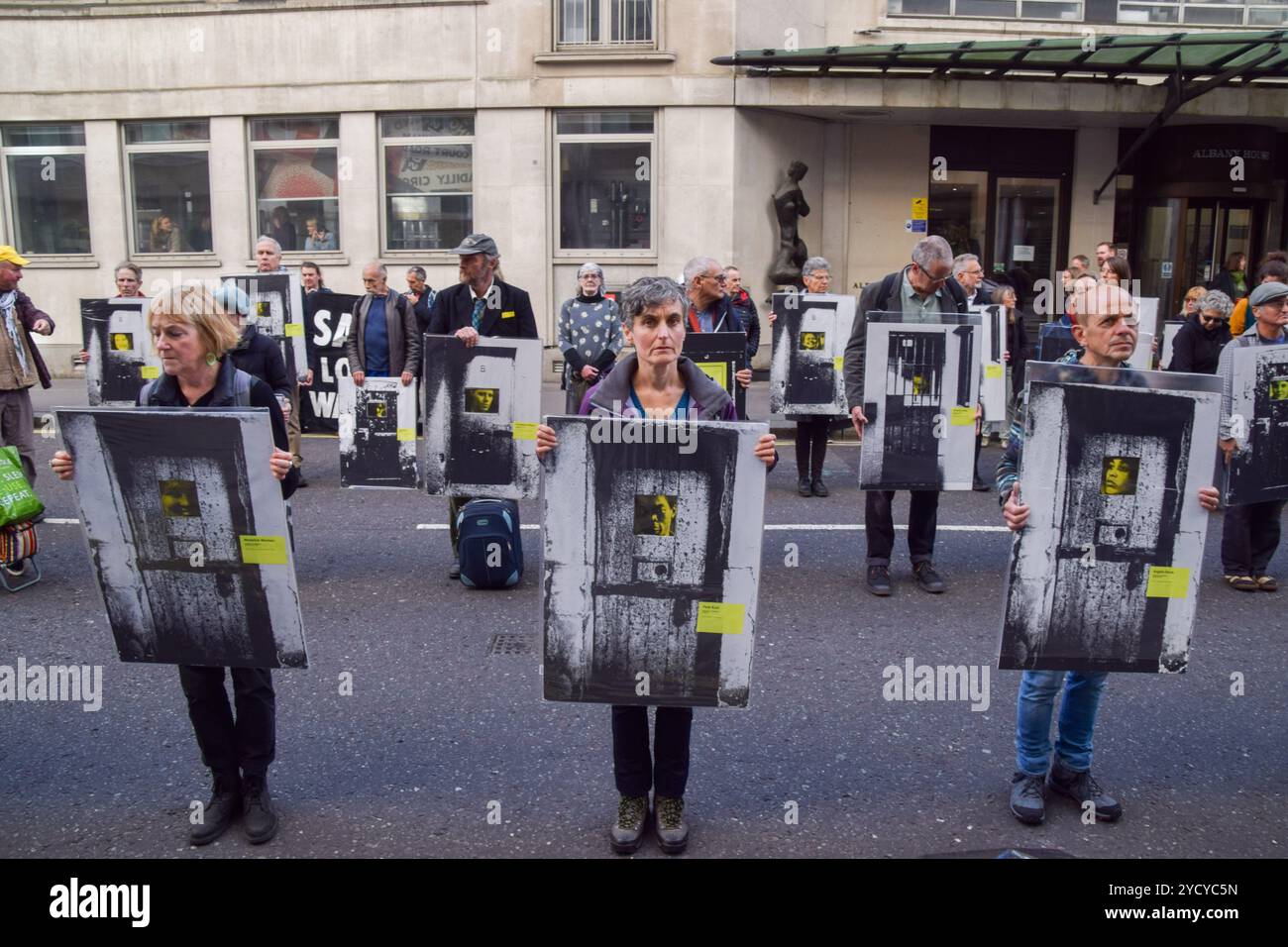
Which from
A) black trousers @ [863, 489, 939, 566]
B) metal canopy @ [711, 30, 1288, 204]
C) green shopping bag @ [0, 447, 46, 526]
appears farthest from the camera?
metal canopy @ [711, 30, 1288, 204]

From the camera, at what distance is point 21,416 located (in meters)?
8.70

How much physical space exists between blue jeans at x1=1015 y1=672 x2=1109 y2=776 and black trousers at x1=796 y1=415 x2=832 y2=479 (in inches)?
231

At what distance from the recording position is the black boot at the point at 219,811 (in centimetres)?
401

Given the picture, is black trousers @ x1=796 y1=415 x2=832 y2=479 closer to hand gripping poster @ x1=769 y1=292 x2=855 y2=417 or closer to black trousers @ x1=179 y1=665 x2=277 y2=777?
hand gripping poster @ x1=769 y1=292 x2=855 y2=417

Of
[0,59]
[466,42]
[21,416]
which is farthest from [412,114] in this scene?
[21,416]

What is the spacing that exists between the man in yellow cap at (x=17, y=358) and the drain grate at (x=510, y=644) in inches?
174

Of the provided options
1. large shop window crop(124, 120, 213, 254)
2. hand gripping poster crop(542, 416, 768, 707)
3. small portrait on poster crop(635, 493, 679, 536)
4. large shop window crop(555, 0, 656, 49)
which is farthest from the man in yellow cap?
large shop window crop(124, 120, 213, 254)

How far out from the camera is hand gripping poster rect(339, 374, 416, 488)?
920 centimetres

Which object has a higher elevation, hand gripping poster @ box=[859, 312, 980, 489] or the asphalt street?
hand gripping poster @ box=[859, 312, 980, 489]

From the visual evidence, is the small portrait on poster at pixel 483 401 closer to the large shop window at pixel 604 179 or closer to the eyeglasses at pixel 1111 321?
the eyeglasses at pixel 1111 321

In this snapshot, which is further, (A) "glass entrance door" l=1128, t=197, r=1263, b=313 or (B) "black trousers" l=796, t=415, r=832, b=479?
(A) "glass entrance door" l=1128, t=197, r=1263, b=313

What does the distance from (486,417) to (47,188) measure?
16.0 m

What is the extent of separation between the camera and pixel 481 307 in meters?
7.56

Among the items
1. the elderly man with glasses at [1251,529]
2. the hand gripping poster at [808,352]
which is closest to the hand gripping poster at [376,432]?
the hand gripping poster at [808,352]
